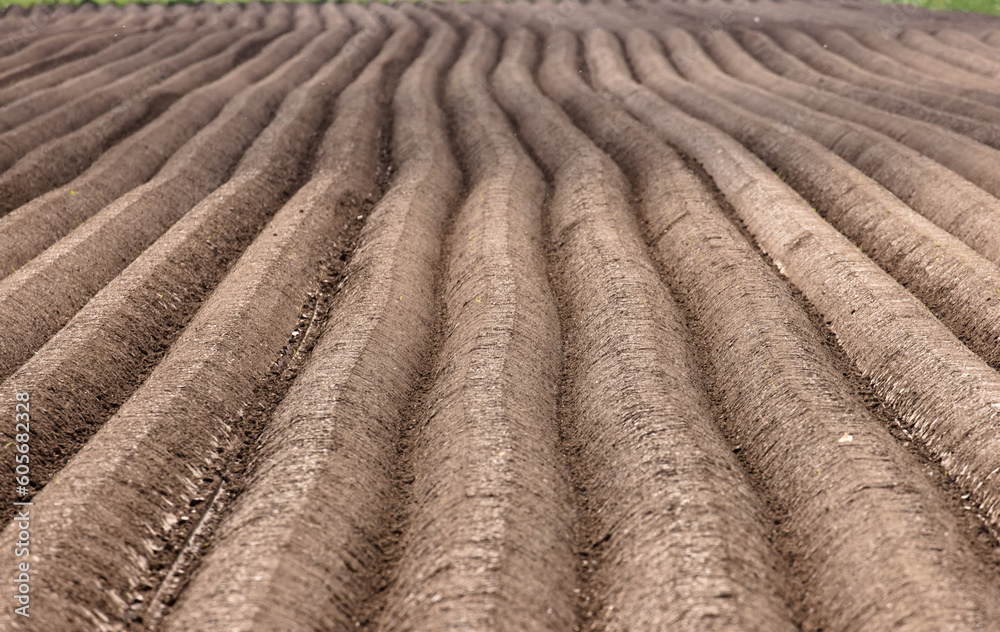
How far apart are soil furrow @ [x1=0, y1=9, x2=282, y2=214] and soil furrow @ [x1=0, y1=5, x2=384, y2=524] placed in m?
3.17

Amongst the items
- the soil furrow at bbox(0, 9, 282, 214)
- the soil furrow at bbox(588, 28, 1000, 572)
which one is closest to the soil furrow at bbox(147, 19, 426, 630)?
the soil furrow at bbox(588, 28, 1000, 572)

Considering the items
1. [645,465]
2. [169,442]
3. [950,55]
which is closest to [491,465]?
[645,465]

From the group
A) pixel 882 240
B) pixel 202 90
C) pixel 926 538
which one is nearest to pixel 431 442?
pixel 926 538

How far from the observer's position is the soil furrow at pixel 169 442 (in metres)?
5.61

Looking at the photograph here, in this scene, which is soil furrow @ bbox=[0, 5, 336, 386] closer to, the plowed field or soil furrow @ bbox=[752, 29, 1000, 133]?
the plowed field

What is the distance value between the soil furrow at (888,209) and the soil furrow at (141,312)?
33.7ft

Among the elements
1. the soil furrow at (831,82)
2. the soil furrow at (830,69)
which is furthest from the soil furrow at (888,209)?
the soil furrow at (830,69)

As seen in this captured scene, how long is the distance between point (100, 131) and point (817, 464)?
16.7 m

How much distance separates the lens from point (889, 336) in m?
8.30

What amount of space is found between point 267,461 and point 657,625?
4.04m

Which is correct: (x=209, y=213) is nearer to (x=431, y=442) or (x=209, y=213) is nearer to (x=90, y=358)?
(x=90, y=358)

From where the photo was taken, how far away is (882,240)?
1080 centimetres

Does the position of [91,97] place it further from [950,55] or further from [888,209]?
[950,55]

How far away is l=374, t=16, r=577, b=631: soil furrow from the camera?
530 centimetres
